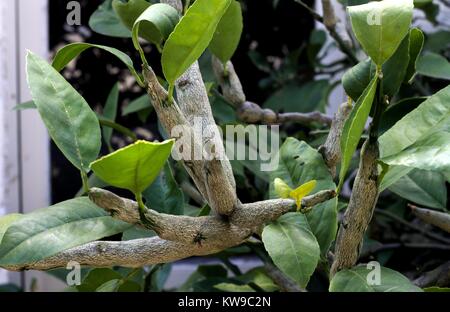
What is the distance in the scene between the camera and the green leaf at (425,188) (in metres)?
0.63

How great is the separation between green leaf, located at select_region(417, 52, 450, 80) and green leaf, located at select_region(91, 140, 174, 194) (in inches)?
15.3

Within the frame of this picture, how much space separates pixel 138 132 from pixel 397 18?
2.36ft

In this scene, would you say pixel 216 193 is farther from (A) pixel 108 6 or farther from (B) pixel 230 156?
(A) pixel 108 6

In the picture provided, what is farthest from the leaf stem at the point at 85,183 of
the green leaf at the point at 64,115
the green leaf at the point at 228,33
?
the green leaf at the point at 228,33

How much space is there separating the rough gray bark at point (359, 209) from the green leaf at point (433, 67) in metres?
0.27

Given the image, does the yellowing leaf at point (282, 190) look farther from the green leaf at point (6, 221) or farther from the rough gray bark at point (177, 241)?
the green leaf at point (6, 221)

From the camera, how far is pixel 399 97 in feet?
2.65

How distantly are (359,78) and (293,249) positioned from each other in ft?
→ 0.41

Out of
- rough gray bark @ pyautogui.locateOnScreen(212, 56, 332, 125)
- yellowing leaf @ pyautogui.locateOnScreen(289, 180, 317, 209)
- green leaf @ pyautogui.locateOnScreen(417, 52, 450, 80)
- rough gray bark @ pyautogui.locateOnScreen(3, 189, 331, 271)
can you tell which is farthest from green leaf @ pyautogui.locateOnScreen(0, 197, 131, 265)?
green leaf @ pyautogui.locateOnScreen(417, 52, 450, 80)

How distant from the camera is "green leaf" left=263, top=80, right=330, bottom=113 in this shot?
0.92m

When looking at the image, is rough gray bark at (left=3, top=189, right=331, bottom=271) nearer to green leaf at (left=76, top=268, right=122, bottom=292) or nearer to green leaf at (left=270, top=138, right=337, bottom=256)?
green leaf at (left=270, top=138, right=337, bottom=256)

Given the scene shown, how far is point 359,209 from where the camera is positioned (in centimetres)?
44

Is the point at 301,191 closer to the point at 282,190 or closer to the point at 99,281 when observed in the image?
the point at 282,190

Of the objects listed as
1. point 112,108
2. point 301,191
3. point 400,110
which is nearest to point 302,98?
point 112,108
